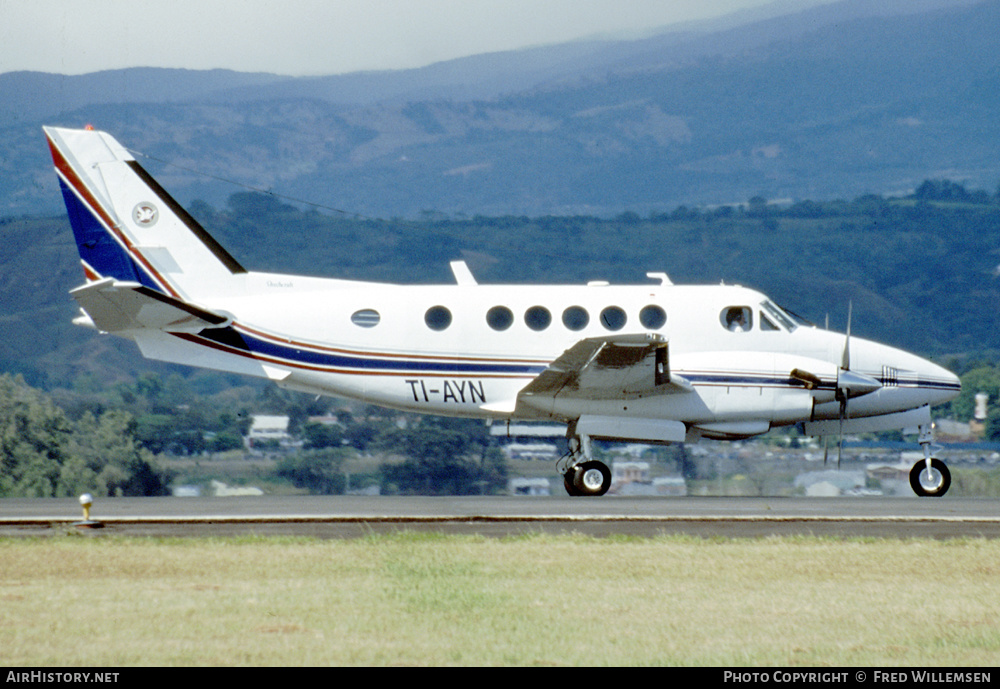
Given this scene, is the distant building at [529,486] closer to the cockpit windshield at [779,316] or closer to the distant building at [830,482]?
the distant building at [830,482]

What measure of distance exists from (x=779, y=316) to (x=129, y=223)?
12.0 metres

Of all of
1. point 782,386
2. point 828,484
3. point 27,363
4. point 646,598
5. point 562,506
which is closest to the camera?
point 646,598

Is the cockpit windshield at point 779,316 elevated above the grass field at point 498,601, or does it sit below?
above

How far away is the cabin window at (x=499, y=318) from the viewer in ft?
74.3

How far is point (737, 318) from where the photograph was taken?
75.0ft

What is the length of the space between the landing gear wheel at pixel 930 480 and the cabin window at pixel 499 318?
302 inches

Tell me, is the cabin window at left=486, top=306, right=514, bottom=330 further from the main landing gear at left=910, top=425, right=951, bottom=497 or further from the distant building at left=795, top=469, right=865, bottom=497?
the distant building at left=795, top=469, right=865, bottom=497

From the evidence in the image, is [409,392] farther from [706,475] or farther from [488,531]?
[706,475]

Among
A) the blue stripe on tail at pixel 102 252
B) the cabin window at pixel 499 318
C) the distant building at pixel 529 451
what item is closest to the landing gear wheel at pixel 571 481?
the cabin window at pixel 499 318

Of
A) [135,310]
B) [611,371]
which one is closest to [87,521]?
[135,310]

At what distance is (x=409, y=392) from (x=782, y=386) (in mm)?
6626

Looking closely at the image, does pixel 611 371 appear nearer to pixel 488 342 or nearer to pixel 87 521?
pixel 488 342

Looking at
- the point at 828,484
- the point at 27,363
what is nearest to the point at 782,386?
the point at 828,484

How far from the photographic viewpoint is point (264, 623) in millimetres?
11570
